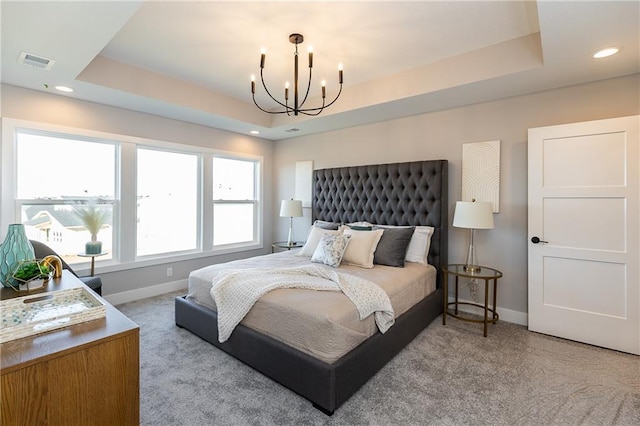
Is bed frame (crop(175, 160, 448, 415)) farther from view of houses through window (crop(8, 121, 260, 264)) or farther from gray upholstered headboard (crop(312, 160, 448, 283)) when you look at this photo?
view of houses through window (crop(8, 121, 260, 264))

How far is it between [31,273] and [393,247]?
9.43ft

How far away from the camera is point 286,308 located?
2.10 m

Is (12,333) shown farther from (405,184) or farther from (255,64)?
(405,184)

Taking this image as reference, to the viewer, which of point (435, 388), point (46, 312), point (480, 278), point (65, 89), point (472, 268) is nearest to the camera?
point (46, 312)

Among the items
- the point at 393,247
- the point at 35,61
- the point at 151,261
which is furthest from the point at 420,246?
the point at 35,61

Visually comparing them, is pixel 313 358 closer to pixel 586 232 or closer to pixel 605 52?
pixel 586 232

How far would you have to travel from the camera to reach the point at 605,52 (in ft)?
7.55

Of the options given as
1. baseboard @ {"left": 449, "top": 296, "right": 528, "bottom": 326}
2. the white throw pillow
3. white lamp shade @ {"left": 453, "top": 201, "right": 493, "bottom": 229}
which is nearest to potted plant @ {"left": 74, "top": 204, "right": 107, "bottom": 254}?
the white throw pillow

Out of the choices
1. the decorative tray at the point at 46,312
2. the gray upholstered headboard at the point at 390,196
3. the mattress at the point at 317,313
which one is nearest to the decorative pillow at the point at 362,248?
the mattress at the point at 317,313

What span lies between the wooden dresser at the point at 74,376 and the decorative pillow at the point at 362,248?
2.33 metres

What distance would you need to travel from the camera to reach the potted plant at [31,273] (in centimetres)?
158

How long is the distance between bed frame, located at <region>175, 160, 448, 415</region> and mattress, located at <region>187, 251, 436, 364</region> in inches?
2.1

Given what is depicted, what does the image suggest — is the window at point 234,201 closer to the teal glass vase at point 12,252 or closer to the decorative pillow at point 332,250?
the decorative pillow at point 332,250

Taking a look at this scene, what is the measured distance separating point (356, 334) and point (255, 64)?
8.83ft
